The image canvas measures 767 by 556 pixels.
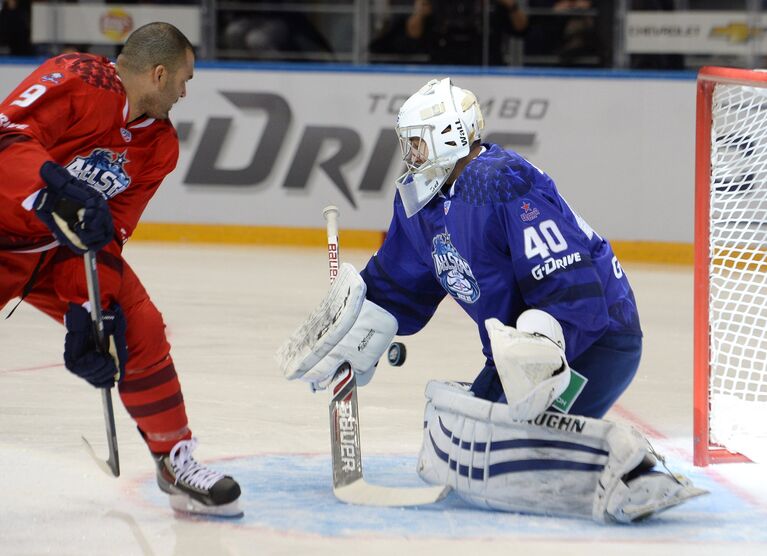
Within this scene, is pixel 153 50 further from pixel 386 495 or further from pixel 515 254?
pixel 386 495

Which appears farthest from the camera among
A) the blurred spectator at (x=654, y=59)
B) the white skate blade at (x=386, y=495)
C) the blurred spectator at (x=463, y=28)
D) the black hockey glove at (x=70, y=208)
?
the blurred spectator at (x=463, y=28)

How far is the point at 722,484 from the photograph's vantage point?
10.3 feet

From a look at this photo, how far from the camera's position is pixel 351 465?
3.00 metres

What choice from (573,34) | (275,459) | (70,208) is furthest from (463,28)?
(70,208)

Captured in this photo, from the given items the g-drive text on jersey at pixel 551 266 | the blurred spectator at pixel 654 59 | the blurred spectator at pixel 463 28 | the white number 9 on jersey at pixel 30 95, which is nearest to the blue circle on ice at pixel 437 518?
the g-drive text on jersey at pixel 551 266

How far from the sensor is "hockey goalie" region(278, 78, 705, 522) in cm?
272

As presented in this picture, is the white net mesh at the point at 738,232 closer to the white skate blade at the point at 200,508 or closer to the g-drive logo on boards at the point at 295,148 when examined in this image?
the white skate blade at the point at 200,508

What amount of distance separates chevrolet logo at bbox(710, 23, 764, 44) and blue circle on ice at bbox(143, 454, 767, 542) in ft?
16.0

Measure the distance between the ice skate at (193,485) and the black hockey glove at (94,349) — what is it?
8.8 inches

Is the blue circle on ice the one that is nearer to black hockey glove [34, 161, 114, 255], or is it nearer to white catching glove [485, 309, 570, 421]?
white catching glove [485, 309, 570, 421]

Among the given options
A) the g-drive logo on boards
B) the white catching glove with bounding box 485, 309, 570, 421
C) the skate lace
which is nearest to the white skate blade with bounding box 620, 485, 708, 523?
the white catching glove with bounding box 485, 309, 570, 421

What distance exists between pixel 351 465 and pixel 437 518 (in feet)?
0.93

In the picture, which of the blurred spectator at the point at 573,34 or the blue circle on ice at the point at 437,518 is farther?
the blurred spectator at the point at 573,34

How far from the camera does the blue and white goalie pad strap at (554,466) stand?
2723mm
